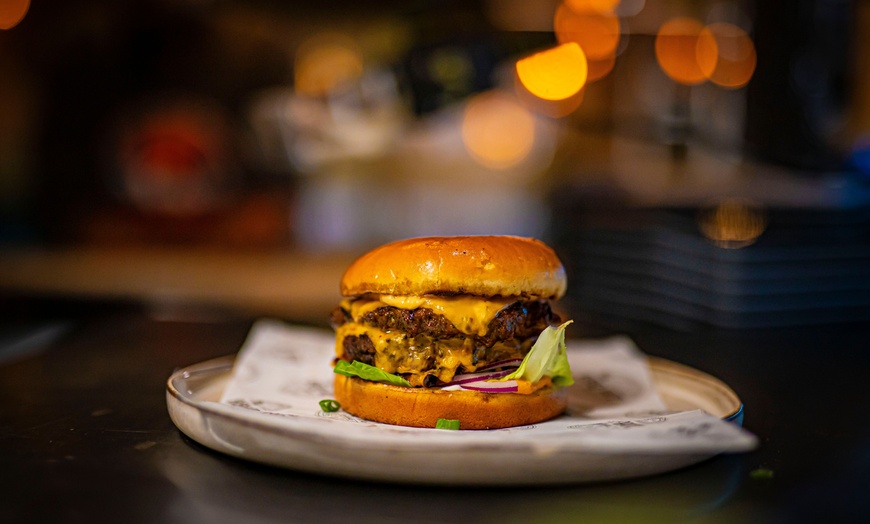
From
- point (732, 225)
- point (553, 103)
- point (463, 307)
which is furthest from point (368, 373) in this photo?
point (553, 103)

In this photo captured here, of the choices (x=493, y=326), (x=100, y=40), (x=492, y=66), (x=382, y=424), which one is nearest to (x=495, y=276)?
(x=493, y=326)

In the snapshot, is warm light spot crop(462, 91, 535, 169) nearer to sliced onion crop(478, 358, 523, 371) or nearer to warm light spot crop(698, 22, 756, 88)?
warm light spot crop(698, 22, 756, 88)

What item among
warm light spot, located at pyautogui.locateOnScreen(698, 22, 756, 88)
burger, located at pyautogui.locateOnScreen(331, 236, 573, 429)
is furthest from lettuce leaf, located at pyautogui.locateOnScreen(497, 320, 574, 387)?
warm light spot, located at pyautogui.locateOnScreen(698, 22, 756, 88)

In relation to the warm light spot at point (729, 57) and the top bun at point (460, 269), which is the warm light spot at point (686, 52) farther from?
the top bun at point (460, 269)

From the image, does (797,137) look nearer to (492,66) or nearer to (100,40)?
(492,66)

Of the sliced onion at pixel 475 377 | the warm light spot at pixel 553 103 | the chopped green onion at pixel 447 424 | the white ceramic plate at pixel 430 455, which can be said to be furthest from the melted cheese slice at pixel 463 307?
the warm light spot at pixel 553 103

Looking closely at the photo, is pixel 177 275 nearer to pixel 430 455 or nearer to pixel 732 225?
pixel 732 225
